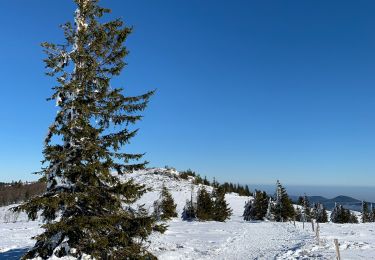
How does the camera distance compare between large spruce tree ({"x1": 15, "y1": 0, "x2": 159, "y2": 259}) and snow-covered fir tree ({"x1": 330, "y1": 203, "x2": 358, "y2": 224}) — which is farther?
snow-covered fir tree ({"x1": 330, "y1": 203, "x2": 358, "y2": 224})

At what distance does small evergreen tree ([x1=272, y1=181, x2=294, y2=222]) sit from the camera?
8050cm

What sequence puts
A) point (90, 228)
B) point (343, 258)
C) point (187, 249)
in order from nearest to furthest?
point (90, 228) → point (343, 258) → point (187, 249)

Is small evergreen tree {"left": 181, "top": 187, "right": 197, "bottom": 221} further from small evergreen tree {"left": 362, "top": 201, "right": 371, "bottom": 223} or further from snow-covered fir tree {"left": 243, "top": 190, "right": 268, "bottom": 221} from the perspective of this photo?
small evergreen tree {"left": 362, "top": 201, "right": 371, "bottom": 223}

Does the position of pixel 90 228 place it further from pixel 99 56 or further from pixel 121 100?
pixel 99 56

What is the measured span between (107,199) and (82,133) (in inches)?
110

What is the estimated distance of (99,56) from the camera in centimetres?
1606

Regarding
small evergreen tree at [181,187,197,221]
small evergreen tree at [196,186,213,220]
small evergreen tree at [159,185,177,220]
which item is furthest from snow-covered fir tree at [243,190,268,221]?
small evergreen tree at [159,185,177,220]

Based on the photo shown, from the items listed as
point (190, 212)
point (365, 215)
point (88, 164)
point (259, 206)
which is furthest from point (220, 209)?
point (88, 164)

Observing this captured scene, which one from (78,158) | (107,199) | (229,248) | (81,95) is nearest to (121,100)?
(81,95)

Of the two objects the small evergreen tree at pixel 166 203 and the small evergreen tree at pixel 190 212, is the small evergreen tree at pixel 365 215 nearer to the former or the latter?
the small evergreen tree at pixel 190 212

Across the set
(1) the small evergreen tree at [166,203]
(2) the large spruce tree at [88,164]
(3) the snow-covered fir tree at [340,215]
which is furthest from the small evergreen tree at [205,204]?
(2) the large spruce tree at [88,164]

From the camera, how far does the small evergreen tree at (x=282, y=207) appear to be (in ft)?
264

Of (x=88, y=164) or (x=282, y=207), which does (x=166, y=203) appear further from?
(x=88, y=164)

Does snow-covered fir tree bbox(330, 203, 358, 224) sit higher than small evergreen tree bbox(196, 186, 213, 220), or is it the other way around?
small evergreen tree bbox(196, 186, 213, 220)
